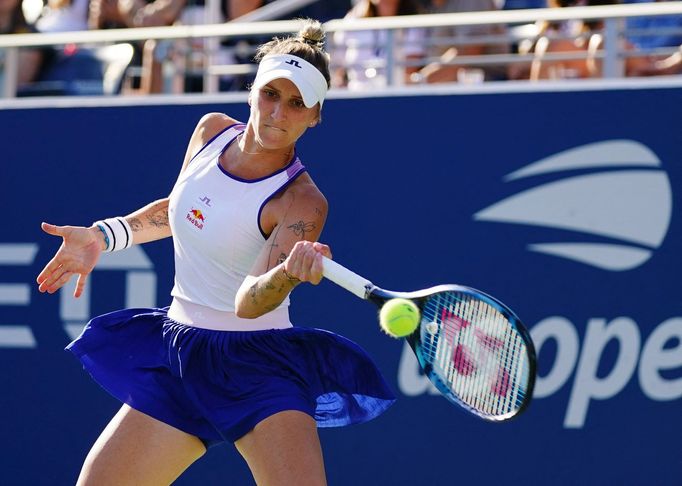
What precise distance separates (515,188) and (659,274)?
717 mm

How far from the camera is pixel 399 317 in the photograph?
10.6 ft

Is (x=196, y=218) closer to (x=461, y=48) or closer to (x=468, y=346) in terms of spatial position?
(x=468, y=346)

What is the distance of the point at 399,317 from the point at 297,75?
0.82 meters

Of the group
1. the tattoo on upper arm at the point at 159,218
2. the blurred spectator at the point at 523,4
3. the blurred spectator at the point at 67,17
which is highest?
the blurred spectator at the point at 523,4

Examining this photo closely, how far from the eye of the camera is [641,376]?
525 cm

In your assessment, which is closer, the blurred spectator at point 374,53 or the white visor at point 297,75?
the white visor at point 297,75

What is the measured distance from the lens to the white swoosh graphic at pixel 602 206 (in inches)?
207

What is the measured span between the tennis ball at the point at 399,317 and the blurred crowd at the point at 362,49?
2275 millimetres

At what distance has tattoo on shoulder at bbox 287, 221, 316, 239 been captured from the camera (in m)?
3.53

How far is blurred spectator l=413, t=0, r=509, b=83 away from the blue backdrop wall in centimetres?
69

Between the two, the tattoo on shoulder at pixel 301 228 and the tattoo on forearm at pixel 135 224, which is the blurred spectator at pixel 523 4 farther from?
the tattoo on shoulder at pixel 301 228

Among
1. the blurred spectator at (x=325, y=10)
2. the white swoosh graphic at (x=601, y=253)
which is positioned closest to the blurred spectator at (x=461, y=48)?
the blurred spectator at (x=325, y=10)

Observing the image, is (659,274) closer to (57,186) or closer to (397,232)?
(397,232)

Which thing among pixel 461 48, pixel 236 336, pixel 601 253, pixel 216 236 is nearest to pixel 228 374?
pixel 236 336
